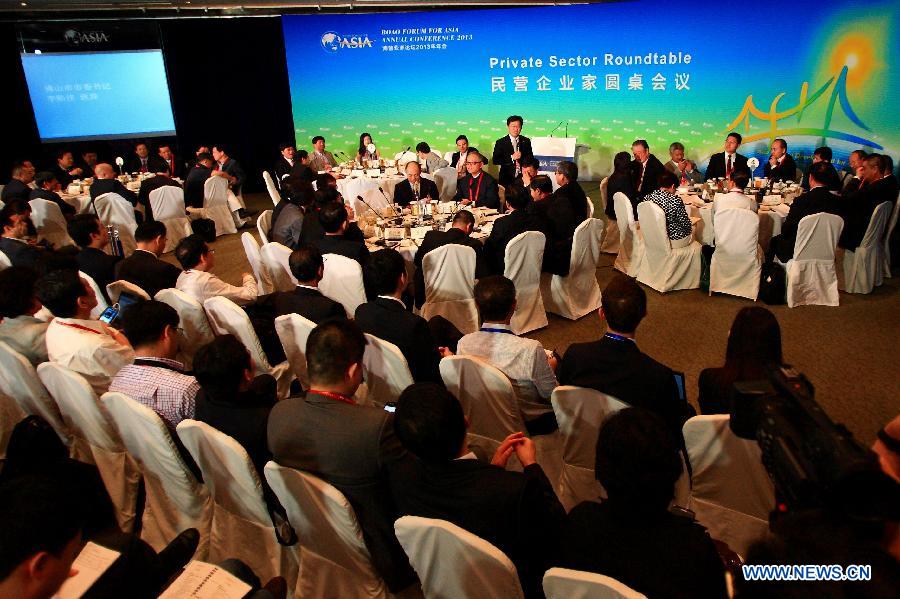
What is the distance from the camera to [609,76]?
9961 millimetres

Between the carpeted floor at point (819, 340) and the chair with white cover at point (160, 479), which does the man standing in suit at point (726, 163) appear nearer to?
the carpeted floor at point (819, 340)

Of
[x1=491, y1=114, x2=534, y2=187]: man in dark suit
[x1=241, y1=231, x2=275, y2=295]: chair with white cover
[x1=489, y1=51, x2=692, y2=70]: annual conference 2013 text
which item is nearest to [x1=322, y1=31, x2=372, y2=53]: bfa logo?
[x1=489, y1=51, x2=692, y2=70]: annual conference 2013 text

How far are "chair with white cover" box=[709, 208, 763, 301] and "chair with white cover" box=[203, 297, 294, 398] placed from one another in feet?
13.1

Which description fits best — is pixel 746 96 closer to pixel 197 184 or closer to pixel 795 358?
pixel 795 358

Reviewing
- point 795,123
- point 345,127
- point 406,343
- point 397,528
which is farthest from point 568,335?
point 345,127

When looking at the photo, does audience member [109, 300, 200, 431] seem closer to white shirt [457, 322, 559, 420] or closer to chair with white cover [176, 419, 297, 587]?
chair with white cover [176, 419, 297, 587]

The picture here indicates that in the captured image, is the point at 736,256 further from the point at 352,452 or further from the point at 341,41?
the point at 341,41

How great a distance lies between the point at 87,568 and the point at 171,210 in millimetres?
6961

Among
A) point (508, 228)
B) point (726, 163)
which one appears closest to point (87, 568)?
point (508, 228)

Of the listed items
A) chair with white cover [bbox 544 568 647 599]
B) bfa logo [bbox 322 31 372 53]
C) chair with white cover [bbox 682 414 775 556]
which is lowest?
chair with white cover [bbox 682 414 775 556]

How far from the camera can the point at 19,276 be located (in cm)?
350

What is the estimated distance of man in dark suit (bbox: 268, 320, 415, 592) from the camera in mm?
2205

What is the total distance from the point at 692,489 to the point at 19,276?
3697mm

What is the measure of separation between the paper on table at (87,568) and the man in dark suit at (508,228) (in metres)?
3.72
